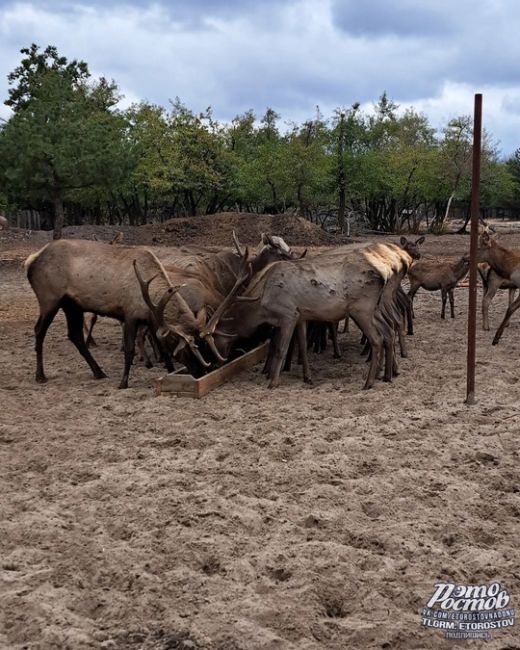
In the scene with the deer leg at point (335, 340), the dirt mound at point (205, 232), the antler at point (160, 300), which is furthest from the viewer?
the dirt mound at point (205, 232)

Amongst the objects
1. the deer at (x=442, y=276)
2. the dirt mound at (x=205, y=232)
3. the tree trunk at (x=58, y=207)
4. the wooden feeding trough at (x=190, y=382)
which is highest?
the tree trunk at (x=58, y=207)

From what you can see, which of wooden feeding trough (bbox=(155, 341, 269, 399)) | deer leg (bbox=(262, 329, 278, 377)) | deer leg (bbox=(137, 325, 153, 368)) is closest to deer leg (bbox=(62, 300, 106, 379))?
deer leg (bbox=(137, 325, 153, 368))

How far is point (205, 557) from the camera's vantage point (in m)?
4.35

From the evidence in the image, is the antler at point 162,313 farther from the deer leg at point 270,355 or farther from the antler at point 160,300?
the deer leg at point 270,355

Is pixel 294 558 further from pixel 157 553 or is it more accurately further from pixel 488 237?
pixel 488 237

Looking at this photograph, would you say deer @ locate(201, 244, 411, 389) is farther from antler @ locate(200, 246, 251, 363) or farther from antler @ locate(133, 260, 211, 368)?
antler @ locate(133, 260, 211, 368)

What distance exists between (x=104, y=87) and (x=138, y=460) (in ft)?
153

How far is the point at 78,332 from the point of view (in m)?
9.55

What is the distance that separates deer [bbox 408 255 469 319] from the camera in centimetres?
1336

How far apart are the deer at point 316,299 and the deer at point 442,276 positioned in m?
4.43

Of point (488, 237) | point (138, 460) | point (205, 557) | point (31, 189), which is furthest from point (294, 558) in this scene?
point (31, 189)

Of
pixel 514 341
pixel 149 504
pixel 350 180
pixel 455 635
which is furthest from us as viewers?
pixel 350 180

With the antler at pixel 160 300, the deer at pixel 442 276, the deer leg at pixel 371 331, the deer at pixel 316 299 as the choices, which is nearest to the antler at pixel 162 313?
the antler at pixel 160 300

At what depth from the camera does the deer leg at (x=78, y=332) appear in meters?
9.27
